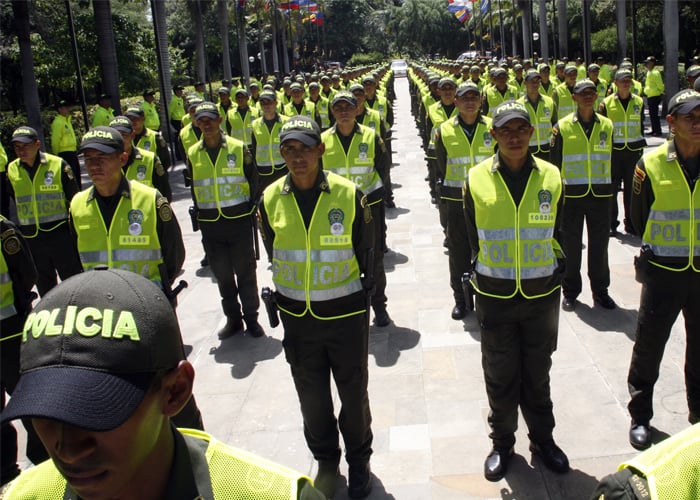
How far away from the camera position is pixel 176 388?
1545 mm

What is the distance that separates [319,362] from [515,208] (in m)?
1.50

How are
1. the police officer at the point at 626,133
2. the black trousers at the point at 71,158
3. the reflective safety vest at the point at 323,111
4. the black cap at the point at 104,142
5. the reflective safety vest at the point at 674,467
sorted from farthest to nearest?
the black trousers at the point at 71,158
the reflective safety vest at the point at 323,111
the police officer at the point at 626,133
the black cap at the point at 104,142
the reflective safety vest at the point at 674,467

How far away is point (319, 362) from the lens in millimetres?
4137

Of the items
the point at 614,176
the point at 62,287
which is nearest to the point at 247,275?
the point at 614,176

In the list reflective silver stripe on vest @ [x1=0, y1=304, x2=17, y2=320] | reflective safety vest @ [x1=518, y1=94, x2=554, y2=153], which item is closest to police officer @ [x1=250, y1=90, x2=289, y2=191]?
reflective safety vest @ [x1=518, y1=94, x2=554, y2=153]

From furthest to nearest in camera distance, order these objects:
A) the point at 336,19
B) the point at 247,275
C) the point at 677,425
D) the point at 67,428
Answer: the point at 336,19 → the point at 247,275 → the point at 677,425 → the point at 67,428

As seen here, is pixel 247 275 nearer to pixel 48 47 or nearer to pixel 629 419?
pixel 629 419

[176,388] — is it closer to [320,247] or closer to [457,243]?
[320,247]

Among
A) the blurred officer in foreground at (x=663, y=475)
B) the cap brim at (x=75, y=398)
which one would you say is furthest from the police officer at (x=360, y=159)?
the cap brim at (x=75, y=398)

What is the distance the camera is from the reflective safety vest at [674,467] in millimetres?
1484

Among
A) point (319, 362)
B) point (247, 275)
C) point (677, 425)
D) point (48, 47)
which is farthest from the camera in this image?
point (48, 47)

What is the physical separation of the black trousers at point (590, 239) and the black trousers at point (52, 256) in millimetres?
4996

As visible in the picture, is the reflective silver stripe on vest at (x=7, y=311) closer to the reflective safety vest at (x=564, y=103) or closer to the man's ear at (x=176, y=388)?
the man's ear at (x=176, y=388)

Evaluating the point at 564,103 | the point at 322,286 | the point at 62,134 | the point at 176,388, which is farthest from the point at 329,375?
the point at 62,134
